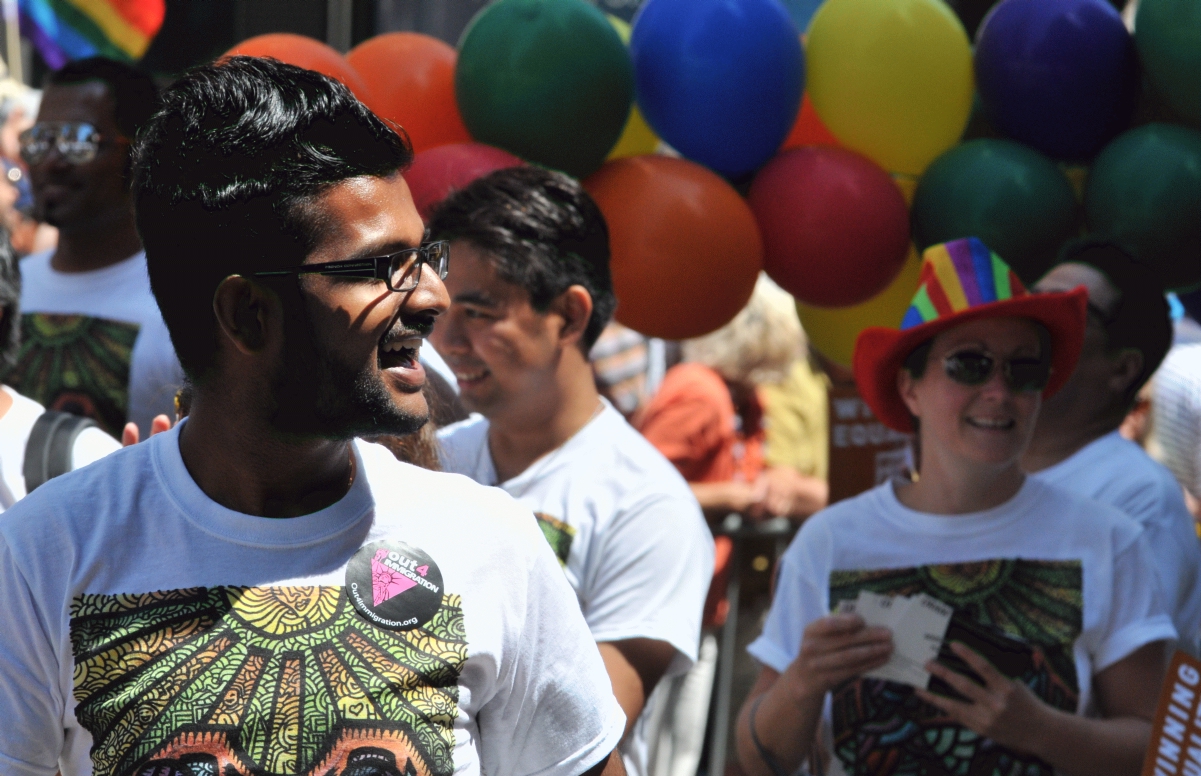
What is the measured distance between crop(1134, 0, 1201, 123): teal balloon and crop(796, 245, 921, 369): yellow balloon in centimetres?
72

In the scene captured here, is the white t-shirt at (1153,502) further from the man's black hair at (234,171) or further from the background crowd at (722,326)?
the man's black hair at (234,171)

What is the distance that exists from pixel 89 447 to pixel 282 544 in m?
1.07

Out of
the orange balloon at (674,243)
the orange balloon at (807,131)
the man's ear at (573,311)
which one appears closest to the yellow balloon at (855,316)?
the orange balloon at (807,131)

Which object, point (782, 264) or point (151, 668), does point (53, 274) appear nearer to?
point (782, 264)

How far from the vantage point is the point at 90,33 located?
3.85 m

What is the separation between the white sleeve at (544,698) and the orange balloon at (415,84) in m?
1.81

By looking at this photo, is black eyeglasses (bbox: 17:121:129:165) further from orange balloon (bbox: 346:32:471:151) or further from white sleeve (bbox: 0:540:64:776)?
white sleeve (bbox: 0:540:64:776)

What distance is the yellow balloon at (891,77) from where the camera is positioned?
313cm

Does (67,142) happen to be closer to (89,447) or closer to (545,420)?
(89,447)

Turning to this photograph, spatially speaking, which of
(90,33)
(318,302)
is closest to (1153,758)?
(318,302)

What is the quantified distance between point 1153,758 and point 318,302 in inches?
63.8

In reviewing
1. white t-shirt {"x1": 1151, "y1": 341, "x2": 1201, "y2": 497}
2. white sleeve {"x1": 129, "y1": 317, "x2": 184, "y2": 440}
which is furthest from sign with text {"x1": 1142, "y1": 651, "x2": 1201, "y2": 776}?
white t-shirt {"x1": 1151, "y1": 341, "x2": 1201, "y2": 497}

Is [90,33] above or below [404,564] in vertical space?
below

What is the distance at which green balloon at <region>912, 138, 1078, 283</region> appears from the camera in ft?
10.2
